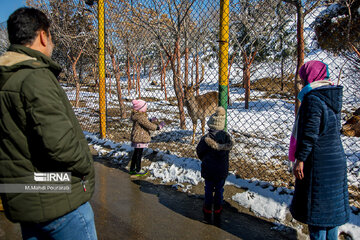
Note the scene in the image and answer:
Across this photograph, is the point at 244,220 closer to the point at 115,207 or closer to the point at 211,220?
the point at 211,220

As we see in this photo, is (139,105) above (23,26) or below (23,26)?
below

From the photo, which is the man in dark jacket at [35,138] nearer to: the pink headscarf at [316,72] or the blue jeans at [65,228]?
the blue jeans at [65,228]

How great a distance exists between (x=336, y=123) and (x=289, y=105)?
46.3 feet

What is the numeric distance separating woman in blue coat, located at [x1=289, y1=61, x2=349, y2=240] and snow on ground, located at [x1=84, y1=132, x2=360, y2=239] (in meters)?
0.81

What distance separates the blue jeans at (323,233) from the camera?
6.40 ft

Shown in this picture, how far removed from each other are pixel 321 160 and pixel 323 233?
581mm

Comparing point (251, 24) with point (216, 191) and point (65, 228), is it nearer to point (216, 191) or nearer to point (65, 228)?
point (216, 191)

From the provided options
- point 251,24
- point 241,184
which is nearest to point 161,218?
point 241,184

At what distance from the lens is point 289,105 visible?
1495 centimetres

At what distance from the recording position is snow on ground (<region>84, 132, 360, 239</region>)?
281cm

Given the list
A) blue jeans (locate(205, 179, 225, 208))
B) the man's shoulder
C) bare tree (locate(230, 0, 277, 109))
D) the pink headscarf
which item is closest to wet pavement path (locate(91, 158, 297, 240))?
blue jeans (locate(205, 179, 225, 208))

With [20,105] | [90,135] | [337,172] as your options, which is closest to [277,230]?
[337,172]

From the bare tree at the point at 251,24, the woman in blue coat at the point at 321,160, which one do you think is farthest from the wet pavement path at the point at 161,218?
the bare tree at the point at 251,24

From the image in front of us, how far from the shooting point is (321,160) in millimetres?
1897
